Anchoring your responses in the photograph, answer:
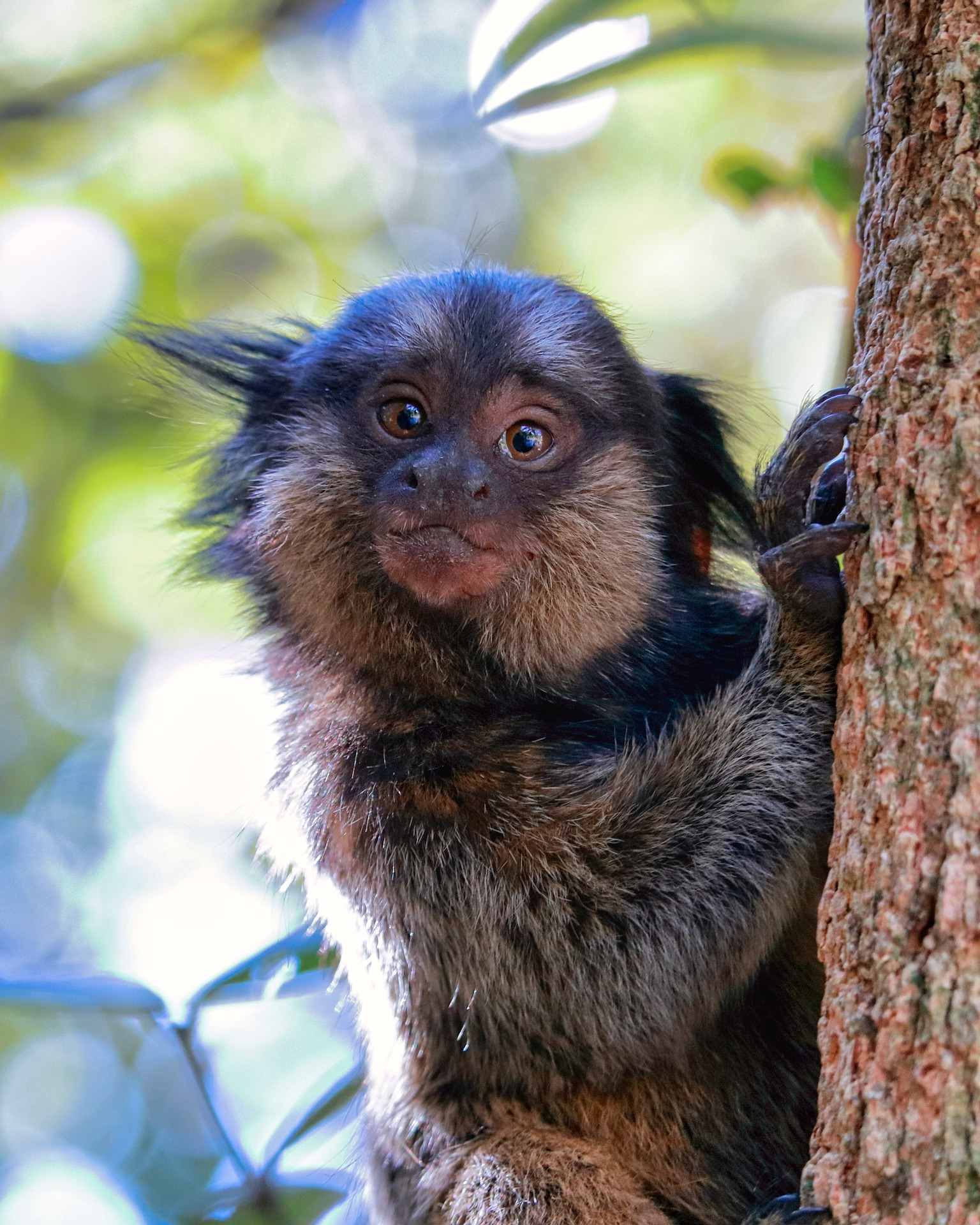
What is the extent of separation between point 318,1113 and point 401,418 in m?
2.82

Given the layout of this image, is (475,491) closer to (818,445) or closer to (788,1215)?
(818,445)

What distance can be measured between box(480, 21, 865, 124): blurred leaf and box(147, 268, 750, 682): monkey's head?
780mm

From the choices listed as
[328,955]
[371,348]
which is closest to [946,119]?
[371,348]

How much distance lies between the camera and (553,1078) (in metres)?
3.87

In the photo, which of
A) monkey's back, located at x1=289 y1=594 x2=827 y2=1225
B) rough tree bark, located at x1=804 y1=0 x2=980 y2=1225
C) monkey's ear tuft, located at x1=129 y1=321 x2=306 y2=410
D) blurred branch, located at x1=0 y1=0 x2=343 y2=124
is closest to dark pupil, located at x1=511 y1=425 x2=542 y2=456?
monkey's back, located at x1=289 y1=594 x2=827 y2=1225

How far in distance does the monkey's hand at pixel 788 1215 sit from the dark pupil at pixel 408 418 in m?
2.68

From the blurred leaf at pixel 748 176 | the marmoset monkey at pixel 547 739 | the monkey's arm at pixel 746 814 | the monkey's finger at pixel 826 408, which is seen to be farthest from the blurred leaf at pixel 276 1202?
the blurred leaf at pixel 748 176

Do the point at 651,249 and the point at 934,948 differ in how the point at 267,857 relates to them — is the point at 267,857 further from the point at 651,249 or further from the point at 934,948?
the point at 651,249

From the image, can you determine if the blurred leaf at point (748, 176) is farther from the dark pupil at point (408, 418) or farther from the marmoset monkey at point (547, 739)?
the dark pupil at point (408, 418)

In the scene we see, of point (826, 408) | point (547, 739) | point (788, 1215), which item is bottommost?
point (788, 1215)

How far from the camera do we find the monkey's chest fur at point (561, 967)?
367 cm

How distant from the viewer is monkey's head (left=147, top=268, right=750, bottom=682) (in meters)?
4.21

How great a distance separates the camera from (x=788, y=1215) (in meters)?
2.67

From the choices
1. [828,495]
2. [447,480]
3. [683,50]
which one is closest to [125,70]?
[683,50]
